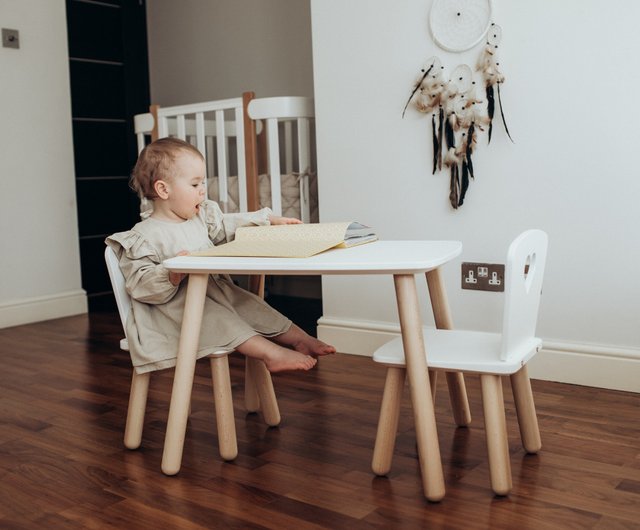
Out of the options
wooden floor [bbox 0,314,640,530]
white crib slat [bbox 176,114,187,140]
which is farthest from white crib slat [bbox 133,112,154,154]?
wooden floor [bbox 0,314,640,530]

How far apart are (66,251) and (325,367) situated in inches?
76.3

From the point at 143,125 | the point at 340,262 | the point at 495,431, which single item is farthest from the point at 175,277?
the point at 143,125

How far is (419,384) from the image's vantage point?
154 cm

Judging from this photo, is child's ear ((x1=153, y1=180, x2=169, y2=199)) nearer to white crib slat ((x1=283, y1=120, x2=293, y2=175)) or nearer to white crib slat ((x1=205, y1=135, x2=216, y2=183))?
white crib slat ((x1=283, y1=120, x2=293, y2=175))

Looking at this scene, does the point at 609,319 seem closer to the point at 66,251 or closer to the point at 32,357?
the point at 32,357

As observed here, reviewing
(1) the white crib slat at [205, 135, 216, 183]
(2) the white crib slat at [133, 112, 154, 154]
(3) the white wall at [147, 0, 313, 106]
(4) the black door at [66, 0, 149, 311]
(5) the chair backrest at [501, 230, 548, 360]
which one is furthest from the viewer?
(4) the black door at [66, 0, 149, 311]

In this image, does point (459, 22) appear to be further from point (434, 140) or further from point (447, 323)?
point (447, 323)

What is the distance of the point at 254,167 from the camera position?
3.14 m

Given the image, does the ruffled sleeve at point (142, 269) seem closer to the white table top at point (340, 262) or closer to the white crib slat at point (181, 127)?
the white table top at point (340, 262)

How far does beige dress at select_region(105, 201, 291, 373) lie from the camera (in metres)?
1.80

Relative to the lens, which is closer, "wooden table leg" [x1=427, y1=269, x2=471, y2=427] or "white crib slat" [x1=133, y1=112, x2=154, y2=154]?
"wooden table leg" [x1=427, y1=269, x2=471, y2=427]

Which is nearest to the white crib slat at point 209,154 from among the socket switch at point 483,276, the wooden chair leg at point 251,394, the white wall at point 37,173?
the white wall at point 37,173

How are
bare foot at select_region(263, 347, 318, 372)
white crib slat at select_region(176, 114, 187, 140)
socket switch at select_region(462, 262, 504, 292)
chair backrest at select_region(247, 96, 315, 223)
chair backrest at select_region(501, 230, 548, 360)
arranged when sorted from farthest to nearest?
white crib slat at select_region(176, 114, 187, 140), chair backrest at select_region(247, 96, 315, 223), socket switch at select_region(462, 262, 504, 292), bare foot at select_region(263, 347, 318, 372), chair backrest at select_region(501, 230, 548, 360)

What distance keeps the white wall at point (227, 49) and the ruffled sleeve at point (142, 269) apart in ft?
7.17
